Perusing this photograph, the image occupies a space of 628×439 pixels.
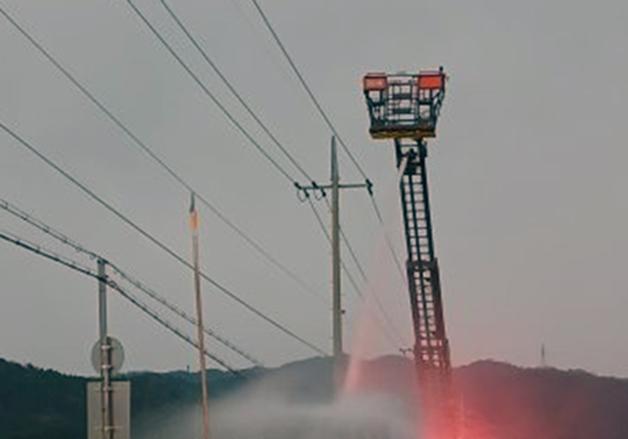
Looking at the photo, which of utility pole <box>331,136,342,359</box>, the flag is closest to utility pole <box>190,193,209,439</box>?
the flag

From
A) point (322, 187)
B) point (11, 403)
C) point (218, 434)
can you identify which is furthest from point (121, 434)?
point (11, 403)

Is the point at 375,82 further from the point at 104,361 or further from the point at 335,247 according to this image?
the point at 104,361

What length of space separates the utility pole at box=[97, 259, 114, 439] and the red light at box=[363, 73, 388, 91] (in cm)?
2665

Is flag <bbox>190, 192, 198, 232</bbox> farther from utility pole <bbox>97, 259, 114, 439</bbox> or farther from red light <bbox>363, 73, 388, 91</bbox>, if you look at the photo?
red light <bbox>363, 73, 388, 91</bbox>

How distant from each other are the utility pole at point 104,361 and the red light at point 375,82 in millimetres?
26651

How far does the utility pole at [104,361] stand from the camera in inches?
1136

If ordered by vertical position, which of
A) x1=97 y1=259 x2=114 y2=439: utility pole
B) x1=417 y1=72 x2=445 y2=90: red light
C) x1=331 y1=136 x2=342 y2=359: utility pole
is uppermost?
x1=417 y1=72 x2=445 y2=90: red light

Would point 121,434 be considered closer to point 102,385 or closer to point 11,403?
point 102,385

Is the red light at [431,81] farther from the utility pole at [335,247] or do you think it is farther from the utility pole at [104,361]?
the utility pole at [104,361]

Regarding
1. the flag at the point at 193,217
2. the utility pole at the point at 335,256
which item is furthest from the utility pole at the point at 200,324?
the utility pole at the point at 335,256

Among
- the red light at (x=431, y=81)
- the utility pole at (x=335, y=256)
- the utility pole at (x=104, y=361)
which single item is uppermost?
the red light at (x=431, y=81)

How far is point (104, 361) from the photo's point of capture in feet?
97.1

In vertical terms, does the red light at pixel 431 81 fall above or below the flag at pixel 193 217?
above

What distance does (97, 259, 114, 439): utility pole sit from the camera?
1136 inches
